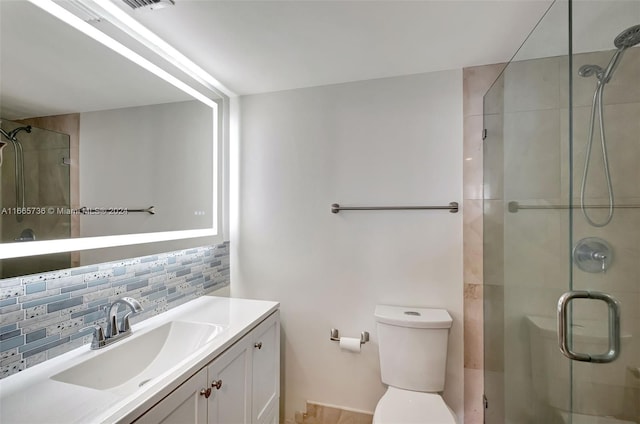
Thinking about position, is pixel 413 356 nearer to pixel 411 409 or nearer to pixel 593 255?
pixel 411 409

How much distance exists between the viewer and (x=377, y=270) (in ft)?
5.57

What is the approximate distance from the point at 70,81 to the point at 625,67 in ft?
6.65

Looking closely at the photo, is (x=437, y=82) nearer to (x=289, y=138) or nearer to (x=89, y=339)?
(x=289, y=138)

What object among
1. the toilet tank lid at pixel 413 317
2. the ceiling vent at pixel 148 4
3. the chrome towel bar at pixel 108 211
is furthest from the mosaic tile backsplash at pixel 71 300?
the toilet tank lid at pixel 413 317

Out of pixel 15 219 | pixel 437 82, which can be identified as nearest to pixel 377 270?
pixel 437 82

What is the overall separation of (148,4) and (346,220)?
1380mm

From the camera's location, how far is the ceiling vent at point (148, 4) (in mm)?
1073

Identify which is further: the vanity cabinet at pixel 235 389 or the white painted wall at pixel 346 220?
the white painted wall at pixel 346 220

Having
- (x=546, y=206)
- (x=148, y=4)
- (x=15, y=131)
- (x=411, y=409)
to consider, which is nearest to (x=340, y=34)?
(x=148, y=4)

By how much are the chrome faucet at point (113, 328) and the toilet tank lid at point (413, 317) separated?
118cm

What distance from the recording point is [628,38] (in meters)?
0.96

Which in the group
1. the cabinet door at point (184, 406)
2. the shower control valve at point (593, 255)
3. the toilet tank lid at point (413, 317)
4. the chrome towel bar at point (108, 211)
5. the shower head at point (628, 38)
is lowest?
the cabinet door at point (184, 406)

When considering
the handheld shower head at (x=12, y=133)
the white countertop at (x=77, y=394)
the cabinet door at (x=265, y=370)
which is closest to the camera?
the white countertop at (x=77, y=394)

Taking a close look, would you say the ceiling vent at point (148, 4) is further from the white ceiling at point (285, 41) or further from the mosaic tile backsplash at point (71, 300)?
the mosaic tile backsplash at point (71, 300)
